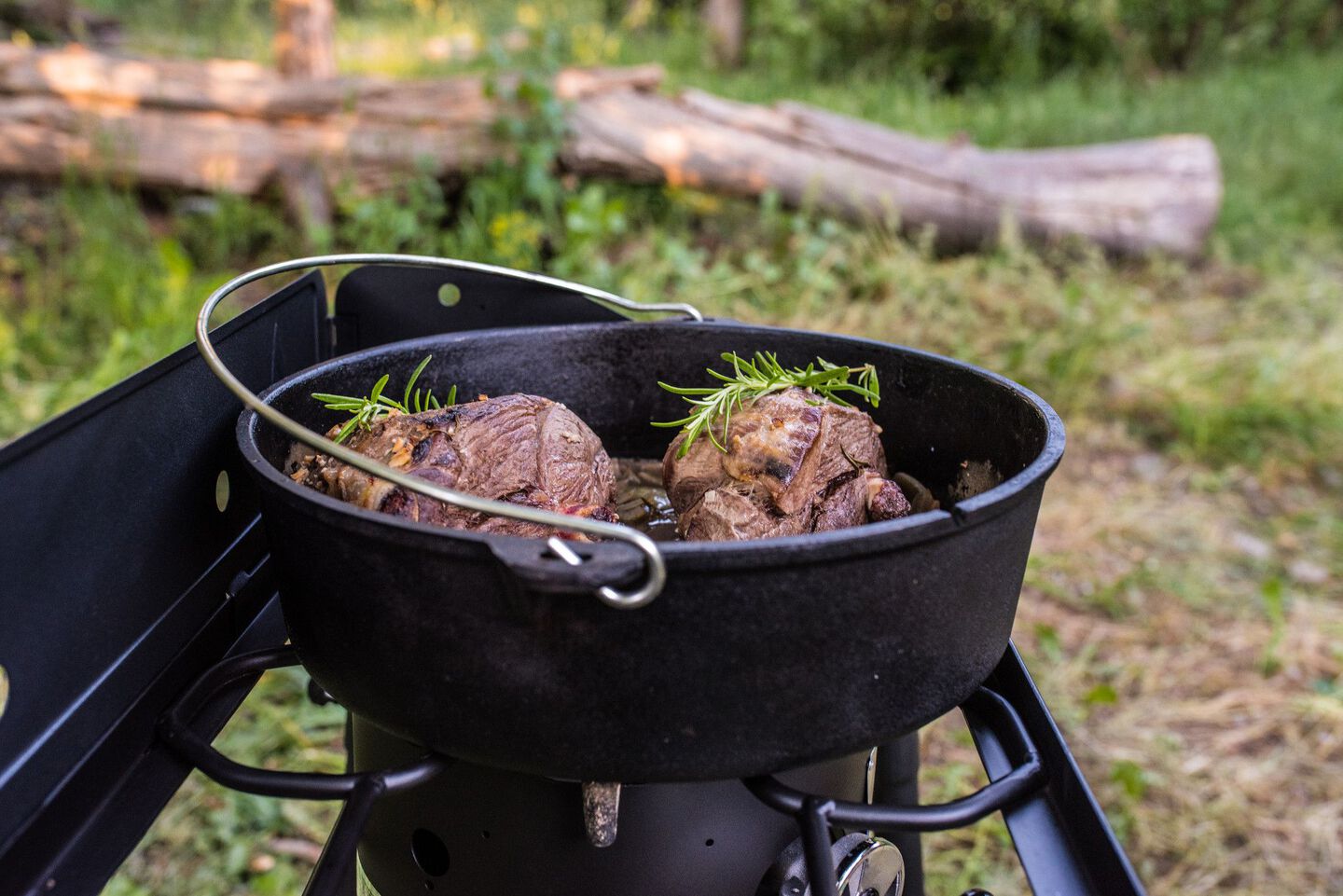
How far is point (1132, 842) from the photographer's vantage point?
2.87 meters

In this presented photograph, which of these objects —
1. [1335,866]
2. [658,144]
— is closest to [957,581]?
[1335,866]

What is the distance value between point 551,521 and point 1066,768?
0.73 m

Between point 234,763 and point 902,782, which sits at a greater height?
point 234,763

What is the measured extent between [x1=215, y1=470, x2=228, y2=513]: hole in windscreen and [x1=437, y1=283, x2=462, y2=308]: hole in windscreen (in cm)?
67

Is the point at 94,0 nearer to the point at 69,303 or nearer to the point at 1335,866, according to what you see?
the point at 69,303

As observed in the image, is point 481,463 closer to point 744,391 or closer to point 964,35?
point 744,391

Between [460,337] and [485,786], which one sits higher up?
[460,337]

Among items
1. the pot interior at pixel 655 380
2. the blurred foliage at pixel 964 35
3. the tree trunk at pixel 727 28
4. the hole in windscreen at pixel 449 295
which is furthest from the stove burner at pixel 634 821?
the tree trunk at pixel 727 28

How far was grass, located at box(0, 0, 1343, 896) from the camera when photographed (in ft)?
9.66

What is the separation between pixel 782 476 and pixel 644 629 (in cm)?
48

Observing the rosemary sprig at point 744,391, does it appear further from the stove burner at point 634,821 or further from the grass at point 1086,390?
the grass at point 1086,390

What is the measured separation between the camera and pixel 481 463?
4.76 ft

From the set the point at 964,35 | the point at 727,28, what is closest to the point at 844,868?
the point at 727,28

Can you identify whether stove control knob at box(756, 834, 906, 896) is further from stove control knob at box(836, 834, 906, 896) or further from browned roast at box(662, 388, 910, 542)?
browned roast at box(662, 388, 910, 542)
